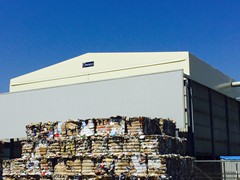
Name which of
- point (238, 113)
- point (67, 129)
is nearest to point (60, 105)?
point (67, 129)

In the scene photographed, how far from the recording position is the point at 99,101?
76.0 feet

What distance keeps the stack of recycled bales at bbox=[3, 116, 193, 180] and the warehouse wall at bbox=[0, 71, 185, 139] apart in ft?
30.4

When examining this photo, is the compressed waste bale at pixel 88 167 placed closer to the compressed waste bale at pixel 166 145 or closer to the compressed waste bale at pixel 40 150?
the compressed waste bale at pixel 40 150

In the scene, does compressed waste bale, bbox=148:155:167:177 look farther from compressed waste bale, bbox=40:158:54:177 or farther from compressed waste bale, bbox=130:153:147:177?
compressed waste bale, bbox=40:158:54:177

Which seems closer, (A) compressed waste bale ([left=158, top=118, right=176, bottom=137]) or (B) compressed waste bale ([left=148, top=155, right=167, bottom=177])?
(B) compressed waste bale ([left=148, top=155, right=167, bottom=177])

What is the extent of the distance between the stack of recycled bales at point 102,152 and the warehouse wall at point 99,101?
9274 millimetres

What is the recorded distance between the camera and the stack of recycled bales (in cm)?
1002

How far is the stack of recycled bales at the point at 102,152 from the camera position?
10016 millimetres

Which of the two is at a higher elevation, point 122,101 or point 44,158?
point 122,101

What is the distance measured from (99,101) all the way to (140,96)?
3.06 m

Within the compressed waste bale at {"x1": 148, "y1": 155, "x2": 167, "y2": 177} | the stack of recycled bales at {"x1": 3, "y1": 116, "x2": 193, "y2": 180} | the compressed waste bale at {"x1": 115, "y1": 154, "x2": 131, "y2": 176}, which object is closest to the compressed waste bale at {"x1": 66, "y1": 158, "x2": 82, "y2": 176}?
the stack of recycled bales at {"x1": 3, "y1": 116, "x2": 193, "y2": 180}

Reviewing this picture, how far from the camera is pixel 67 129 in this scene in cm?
1123

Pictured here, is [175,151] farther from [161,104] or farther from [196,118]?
[196,118]

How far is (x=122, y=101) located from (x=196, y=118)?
508 centimetres
